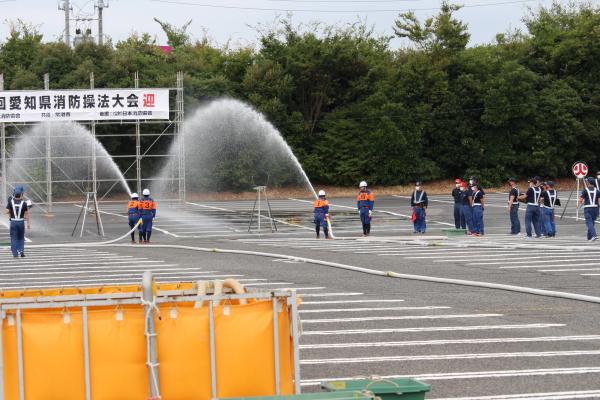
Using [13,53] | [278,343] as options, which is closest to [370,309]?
[278,343]

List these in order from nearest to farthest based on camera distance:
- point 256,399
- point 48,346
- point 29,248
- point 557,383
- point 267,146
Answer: point 256,399, point 48,346, point 557,383, point 29,248, point 267,146

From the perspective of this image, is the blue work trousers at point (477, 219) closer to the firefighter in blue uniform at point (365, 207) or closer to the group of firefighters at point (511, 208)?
the group of firefighters at point (511, 208)

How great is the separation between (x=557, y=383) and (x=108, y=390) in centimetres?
445

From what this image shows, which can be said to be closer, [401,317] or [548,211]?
[401,317]

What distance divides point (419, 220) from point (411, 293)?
16.9 metres

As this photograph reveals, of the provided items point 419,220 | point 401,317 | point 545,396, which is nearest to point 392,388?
point 545,396

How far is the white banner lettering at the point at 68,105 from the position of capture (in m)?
38.9

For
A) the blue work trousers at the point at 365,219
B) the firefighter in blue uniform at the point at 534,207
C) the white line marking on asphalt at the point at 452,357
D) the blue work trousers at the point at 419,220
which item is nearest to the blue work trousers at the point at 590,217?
the firefighter in blue uniform at the point at 534,207

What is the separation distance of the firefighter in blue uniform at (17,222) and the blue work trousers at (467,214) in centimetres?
1415

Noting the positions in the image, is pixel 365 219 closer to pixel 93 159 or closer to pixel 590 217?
pixel 590 217

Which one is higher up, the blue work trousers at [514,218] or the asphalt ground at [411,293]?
the blue work trousers at [514,218]

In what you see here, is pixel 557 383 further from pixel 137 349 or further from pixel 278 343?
pixel 137 349

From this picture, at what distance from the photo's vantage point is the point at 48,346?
23.3ft

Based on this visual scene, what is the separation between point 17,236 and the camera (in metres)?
24.0
